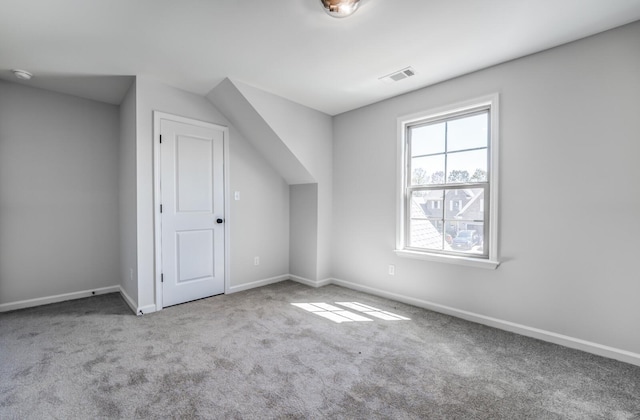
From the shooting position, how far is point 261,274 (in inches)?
156

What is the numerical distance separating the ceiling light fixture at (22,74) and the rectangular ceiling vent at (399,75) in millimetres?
3482

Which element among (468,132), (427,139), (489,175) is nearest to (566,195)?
(489,175)

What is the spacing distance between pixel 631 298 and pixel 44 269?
5.55 m

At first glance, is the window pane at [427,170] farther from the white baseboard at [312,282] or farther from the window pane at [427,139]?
the white baseboard at [312,282]

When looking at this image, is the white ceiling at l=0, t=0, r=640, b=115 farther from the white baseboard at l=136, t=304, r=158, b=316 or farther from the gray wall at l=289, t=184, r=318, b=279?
the white baseboard at l=136, t=304, r=158, b=316

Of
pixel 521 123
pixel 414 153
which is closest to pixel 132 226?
pixel 414 153

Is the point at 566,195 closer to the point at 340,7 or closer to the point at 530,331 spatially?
the point at 530,331

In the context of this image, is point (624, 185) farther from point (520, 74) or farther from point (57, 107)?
point (57, 107)

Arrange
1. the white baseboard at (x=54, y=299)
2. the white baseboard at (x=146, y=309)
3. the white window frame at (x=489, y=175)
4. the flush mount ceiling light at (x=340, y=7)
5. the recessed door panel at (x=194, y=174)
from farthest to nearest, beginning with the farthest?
the recessed door panel at (x=194, y=174) → the white baseboard at (x=54, y=299) → the white baseboard at (x=146, y=309) → the white window frame at (x=489, y=175) → the flush mount ceiling light at (x=340, y=7)

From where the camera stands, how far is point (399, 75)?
2.79 meters

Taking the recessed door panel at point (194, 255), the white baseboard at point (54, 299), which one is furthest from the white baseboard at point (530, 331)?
the white baseboard at point (54, 299)

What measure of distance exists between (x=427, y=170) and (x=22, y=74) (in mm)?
4218

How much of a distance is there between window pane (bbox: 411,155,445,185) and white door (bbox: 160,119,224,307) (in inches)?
93.2

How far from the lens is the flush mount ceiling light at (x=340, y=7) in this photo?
1.77 metres
